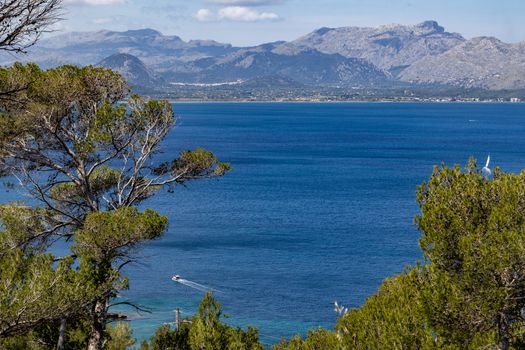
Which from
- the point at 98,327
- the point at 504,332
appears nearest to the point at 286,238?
the point at 98,327

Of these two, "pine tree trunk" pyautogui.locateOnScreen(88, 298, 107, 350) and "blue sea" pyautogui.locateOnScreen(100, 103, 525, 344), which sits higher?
"pine tree trunk" pyautogui.locateOnScreen(88, 298, 107, 350)

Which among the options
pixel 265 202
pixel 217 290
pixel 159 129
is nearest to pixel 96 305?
pixel 159 129

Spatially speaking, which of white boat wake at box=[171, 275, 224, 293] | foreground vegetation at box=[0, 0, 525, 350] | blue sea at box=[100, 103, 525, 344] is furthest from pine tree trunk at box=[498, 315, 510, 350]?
white boat wake at box=[171, 275, 224, 293]

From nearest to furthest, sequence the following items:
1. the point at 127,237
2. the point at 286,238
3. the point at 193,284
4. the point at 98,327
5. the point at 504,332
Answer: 1. the point at 504,332
2. the point at 127,237
3. the point at 98,327
4. the point at 193,284
5. the point at 286,238

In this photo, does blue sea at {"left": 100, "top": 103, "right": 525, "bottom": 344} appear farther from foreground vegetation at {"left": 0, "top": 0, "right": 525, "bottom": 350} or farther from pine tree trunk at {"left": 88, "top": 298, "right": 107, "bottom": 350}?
foreground vegetation at {"left": 0, "top": 0, "right": 525, "bottom": 350}

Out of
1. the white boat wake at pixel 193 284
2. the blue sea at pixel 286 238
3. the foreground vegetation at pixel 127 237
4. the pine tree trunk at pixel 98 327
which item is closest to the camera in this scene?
the foreground vegetation at pixel 127 237

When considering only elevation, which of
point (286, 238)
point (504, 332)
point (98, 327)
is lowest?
point (286, 238)

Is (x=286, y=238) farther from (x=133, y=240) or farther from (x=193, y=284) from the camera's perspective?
(x=133, y=240)

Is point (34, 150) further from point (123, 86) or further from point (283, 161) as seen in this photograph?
point (283, 161)

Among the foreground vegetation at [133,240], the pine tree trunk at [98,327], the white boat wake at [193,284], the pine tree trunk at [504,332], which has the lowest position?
the white boat wake at [193,284]

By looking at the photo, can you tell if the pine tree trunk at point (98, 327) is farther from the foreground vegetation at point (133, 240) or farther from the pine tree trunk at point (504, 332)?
the pine tree trunk at point (504, 332)

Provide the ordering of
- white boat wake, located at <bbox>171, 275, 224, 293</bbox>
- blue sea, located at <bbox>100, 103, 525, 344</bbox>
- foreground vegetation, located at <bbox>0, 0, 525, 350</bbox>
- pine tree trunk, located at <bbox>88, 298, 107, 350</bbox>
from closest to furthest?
foreground vegetation, located at <bbox>0, 0, 525, 350</bbox> → pine tree trunk, located at <bbox>88, 298, 107, 350</bbox> → blue sea, located at <bbox>100, 103, 525, 344</bbox> → white boat wake, located at <bbox>171, 275, 224, 293</bbox>

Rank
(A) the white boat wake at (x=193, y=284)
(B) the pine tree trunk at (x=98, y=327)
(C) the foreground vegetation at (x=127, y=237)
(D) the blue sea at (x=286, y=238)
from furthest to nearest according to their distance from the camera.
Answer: (A) the white boat wake at (x=193, y=284)
(D) the blue sea at (x=286, y=238)
(B) the pine tree trunk at (x=98, y=327)
(C) the foreground vegetation at (x=127, y=237)

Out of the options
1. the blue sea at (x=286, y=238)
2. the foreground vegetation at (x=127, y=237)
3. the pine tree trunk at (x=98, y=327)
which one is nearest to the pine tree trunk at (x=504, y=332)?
the foreground vegetation at (x=127, y=237)
